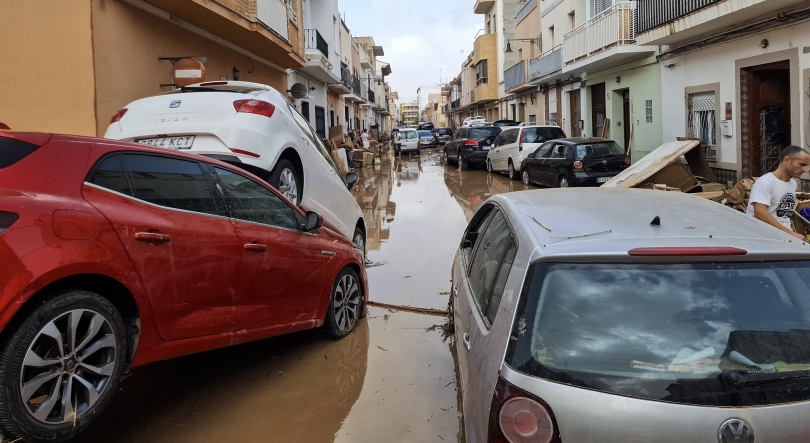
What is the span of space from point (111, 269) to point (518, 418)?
206cm

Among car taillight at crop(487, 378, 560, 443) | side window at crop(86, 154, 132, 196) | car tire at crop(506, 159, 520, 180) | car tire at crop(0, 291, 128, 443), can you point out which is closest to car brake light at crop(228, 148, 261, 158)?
side window at crop(86, 154, 132, 196)

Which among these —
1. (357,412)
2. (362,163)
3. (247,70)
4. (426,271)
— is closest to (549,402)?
(357,412)

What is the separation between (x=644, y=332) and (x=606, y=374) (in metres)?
0.24

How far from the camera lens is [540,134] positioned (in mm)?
18984

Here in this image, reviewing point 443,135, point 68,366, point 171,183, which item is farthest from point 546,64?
point 68,366

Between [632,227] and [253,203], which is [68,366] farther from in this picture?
[632,227]

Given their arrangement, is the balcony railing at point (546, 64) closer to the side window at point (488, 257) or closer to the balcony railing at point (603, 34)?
the balcony railing at point (603, 34)

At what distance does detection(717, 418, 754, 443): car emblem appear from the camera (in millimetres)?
2000

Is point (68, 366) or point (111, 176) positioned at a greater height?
point (111, 176)

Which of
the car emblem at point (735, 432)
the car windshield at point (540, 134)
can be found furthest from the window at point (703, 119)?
the car emblem at point (735, 432)

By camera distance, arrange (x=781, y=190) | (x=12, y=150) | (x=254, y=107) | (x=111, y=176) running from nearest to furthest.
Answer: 1. (x=12, y=150)
2. (x=111, y=176)
3. (x=781, y=190)
4. (x=254, y=107)

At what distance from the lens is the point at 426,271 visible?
7.87 meters

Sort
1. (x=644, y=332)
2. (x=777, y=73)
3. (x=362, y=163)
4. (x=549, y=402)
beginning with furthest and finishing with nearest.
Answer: (x=362, y=163)
(x=777, y=73)
(x=644, y=332)
(x=549, y=402)

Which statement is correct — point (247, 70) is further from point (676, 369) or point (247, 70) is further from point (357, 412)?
point (676, 369)
